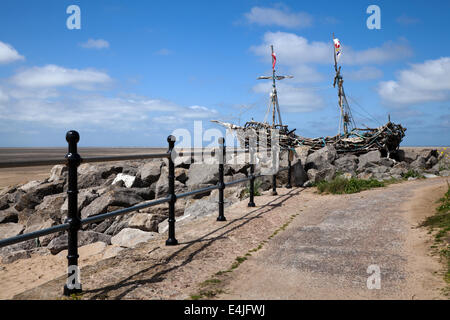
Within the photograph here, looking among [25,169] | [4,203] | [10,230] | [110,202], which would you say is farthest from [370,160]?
[25,169]

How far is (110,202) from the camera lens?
941 centimetres

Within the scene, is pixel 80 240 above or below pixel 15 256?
above

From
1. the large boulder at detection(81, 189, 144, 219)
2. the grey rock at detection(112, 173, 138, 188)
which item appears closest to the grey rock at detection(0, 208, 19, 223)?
the grey rock at detection(112, 173, 138, 188)

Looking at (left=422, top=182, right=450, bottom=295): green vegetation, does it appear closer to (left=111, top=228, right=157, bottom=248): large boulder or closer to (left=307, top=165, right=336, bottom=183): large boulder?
(left=111, top=228, right=157, bottom=248): large boulder

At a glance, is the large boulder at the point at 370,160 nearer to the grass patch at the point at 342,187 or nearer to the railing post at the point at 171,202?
the grass patch at the point at 342,187

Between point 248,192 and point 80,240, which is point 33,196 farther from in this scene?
point 248,192

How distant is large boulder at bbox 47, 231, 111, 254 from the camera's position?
7761 millimetres

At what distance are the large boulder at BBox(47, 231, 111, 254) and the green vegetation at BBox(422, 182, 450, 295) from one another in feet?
20.7

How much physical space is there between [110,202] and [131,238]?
2484 millimetres

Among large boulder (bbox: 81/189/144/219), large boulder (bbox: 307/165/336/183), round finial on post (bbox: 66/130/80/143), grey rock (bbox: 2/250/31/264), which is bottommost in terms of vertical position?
grey rock (bbox: 2/250/31/264)

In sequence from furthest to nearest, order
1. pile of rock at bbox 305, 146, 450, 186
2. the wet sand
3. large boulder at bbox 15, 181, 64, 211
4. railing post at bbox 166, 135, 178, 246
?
the wet sand
large boulder at bbox 15, 181, 64, 211
pile of rock at bbox 305, 146, 450, 186
railing post at bbox 166, 135, 178, 246

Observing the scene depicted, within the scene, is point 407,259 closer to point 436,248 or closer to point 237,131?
point 436,248
